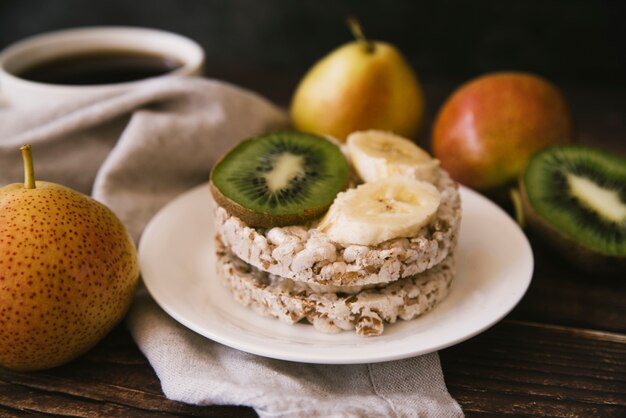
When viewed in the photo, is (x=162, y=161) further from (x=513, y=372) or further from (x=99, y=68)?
(x=513, y=372)

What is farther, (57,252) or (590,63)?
(590,63)

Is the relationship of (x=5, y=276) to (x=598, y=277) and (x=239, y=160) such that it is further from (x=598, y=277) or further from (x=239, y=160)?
(x=598, y=277)

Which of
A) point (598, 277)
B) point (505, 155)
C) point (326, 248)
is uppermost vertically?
point (326, 248)

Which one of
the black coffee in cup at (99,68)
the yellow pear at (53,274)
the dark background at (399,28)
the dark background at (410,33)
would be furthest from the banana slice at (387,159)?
the dark background at (399,28)

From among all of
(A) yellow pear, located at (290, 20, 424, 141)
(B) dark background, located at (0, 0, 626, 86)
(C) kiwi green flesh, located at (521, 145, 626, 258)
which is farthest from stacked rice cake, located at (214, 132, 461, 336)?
(B) dark background, located at (0, 0, 626, 86)

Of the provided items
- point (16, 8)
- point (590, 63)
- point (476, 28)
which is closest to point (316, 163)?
point (476, 28)

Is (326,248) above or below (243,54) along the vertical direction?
above

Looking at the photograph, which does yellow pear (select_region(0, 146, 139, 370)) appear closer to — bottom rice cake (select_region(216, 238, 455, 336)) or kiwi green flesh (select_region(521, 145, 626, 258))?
bottom rice cake (select_region(216, 238, 455, 336))
